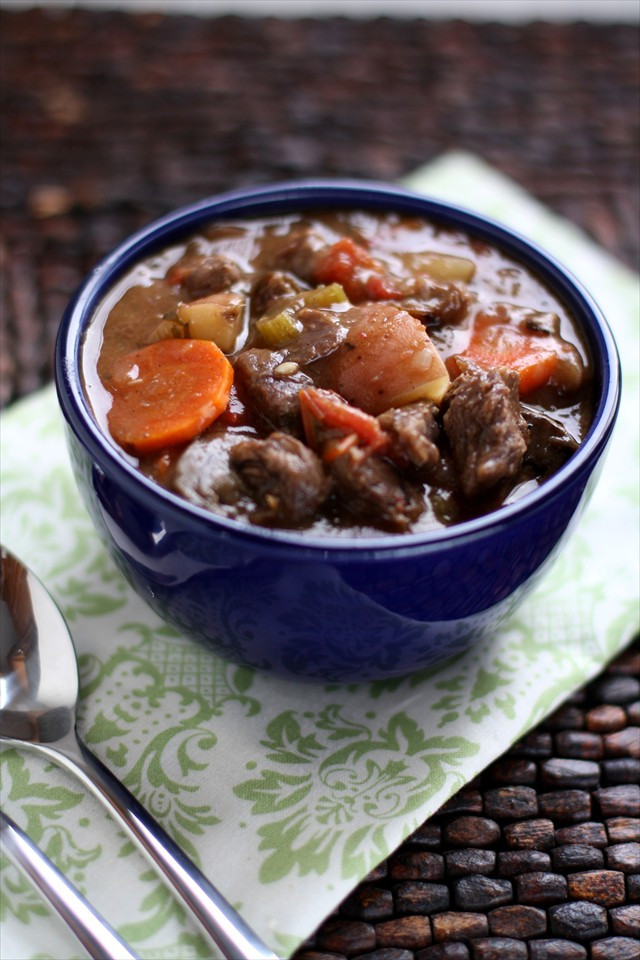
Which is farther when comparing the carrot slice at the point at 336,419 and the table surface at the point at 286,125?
the table surface at the point at 286,125

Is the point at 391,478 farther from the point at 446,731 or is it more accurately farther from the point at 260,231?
the point at 260,231

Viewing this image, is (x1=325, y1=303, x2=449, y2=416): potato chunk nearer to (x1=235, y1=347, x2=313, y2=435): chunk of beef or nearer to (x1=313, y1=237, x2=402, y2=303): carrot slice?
(x1=235, y1=347, x2=313, y2=435): chunk of beef

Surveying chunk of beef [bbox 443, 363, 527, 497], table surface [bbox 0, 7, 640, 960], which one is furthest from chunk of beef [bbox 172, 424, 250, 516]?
table surface [bbox 0, 7, 640, 960]

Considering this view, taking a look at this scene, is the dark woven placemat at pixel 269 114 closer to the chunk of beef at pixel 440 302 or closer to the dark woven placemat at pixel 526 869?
the chunk of beef at pixel 440 302

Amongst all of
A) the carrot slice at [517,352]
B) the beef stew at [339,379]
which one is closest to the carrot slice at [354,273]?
the beef stew at [339,379]

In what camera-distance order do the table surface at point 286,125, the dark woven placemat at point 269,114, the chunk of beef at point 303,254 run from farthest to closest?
the dark woven placemat at point 269,114, the table surface at point 286,125, the chunk of beef at point 303,254

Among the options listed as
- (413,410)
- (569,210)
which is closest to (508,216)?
(569,210)

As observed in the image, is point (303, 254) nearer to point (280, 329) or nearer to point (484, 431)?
point (280, 329)
